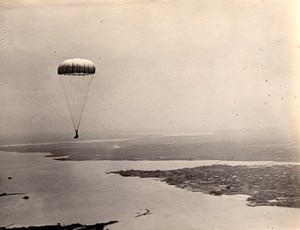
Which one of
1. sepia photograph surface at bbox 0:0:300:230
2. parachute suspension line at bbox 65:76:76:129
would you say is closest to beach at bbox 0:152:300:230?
sepia photograph surface at bbox 0:0:300:230

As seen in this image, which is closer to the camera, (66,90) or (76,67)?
(76,67)

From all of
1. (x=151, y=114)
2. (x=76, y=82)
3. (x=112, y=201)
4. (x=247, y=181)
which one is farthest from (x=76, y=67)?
(x=247, y=181)

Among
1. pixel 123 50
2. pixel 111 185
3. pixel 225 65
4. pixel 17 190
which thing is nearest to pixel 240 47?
pixel 225 65

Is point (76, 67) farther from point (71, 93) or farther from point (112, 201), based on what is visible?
point (112, 201)

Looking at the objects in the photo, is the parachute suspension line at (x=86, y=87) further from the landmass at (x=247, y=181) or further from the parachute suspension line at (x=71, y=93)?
the landmass at (x=247, y=181)

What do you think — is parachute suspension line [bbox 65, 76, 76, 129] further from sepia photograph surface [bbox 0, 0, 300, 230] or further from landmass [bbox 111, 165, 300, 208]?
landmass [bbox 111, 165, 300, 208]

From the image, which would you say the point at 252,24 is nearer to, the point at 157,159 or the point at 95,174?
the point at 157,159
